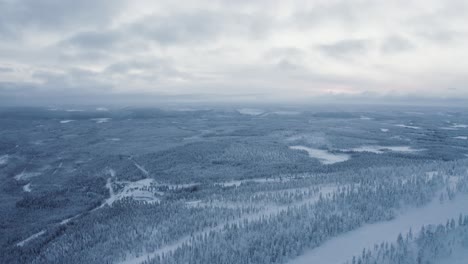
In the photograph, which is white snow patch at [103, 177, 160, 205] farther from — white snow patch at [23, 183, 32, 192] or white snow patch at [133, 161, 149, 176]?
white snow patch at [23, 183, 32, 192]

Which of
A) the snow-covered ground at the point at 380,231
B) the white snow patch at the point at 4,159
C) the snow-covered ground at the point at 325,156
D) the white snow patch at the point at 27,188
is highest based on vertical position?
the snow-covered ground at the point at 380,231

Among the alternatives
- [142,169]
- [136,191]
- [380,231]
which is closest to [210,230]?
[380,231]

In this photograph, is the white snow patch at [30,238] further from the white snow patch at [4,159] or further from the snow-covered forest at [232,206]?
the white snow patch at [4,159]

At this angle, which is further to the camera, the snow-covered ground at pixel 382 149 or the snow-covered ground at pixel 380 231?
the snow-covered ground at pixel 382 149

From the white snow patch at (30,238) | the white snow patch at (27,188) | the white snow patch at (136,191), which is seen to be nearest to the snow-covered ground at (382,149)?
the white snow patch at (136,191)

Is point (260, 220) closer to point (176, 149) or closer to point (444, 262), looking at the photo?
point (444, 262)

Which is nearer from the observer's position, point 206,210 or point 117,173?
point 206,210

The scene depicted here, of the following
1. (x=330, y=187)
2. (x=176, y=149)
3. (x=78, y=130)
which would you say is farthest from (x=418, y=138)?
(x=78, y=130)
